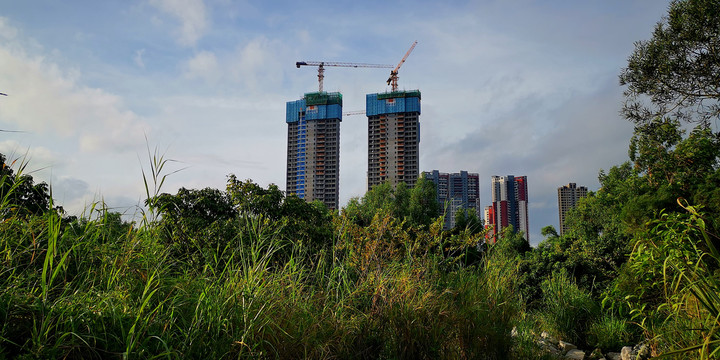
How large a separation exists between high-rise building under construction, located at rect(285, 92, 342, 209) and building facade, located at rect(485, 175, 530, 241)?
2389cm

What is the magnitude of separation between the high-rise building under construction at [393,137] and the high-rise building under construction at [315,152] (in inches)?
190

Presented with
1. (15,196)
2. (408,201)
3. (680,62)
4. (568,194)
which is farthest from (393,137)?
(15,196)

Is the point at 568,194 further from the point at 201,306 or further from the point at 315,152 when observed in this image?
the point at 201,306

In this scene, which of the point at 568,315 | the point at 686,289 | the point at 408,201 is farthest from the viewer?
the point at 408,201

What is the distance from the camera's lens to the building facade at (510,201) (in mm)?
64806

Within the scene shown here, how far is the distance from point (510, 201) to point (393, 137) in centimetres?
2219

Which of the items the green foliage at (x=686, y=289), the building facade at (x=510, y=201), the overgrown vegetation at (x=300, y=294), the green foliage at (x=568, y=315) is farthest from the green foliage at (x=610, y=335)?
the building facade at (x=510, y=201)

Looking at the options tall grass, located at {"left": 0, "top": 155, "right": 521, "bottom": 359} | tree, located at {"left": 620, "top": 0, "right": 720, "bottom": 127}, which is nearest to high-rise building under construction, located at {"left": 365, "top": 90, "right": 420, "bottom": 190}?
tree, located at {"left": 620, "top": 0, "right": 720, "bottom": 127}

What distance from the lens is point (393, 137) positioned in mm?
56812

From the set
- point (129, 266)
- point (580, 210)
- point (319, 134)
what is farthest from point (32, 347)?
point (319, 134)

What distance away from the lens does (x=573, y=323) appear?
6918mm

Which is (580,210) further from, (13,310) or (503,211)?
(503,211)

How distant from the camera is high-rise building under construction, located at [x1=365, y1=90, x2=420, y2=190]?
179 feet

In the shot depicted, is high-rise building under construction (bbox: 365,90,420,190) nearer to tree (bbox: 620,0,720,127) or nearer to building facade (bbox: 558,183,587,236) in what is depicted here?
building facade (bbox: 558,183,587,236)
